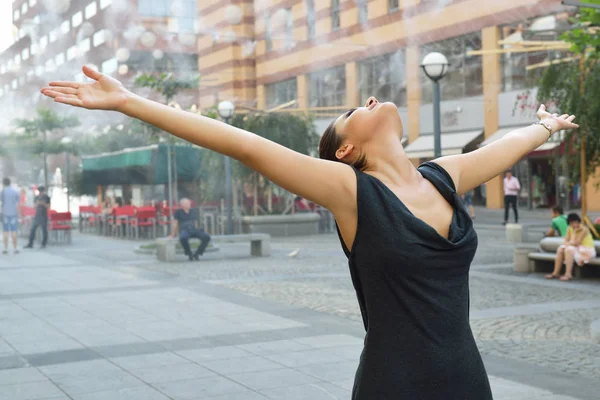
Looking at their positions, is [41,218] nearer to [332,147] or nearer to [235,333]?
[235,333]

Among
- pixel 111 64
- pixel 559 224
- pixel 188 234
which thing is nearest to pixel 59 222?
pixel 188 234

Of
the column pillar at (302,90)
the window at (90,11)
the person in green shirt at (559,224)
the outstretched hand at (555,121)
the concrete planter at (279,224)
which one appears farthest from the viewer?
the column pillar at (302,90)

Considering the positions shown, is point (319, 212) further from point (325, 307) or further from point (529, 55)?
point (325, 307)

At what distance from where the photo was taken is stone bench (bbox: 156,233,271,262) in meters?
17.7

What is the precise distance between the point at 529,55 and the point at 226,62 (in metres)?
14.0

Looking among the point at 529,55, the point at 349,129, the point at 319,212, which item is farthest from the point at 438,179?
the point at 529,55

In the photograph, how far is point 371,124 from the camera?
95.5 inches

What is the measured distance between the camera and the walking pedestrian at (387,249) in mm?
2314

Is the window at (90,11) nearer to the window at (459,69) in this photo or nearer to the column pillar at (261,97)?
the column pillar at (261,97)

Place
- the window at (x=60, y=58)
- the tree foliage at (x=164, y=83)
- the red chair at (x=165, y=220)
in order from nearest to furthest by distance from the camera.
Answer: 1. the tree foliage at (x=164, y=83)
2. the red chair at (x=165, y=220)
3. the window at (x=60, y=58)

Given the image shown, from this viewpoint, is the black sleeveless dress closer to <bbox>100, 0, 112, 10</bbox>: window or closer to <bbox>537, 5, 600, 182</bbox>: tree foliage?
<bbox>537, 5, 600, 182</bbox>: tree foliage

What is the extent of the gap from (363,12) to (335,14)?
103 cm

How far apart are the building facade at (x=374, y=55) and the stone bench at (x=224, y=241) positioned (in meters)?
11.7

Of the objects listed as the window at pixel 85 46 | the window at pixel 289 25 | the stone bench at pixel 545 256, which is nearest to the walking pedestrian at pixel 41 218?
the window at pixel 289 25
